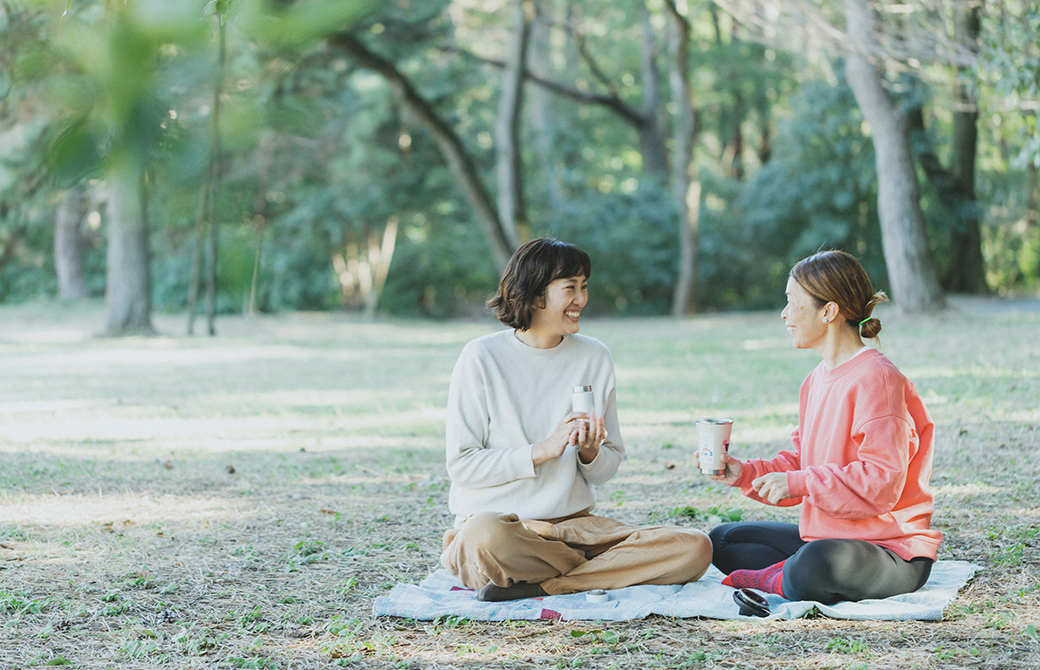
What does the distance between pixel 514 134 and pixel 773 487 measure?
49.4 feet

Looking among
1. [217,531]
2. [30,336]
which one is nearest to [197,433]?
[217,531]

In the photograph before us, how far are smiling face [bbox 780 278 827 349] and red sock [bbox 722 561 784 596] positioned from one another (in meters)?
0.76

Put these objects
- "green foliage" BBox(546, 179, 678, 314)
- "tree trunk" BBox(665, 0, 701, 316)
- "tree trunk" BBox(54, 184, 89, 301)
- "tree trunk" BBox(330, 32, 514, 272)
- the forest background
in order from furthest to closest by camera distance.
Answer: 1. "tree trunk" BBox(54, 184, 89, 301)
2. "green foliage" BBox(546, 179, 678, 314)
3. "tree trunk" BBox(665, 0, 701, 316)
4. "tree trunk" BBox(330, 32, 514, 272)
5. the forest background

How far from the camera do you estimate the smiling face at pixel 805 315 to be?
2895 mm

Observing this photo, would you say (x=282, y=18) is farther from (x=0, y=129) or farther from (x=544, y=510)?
(x=544, y=510)

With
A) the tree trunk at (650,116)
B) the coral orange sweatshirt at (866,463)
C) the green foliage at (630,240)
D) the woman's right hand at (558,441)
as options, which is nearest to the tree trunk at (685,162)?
the green foliage at (630,240)

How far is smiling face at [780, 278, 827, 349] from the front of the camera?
9.50ft

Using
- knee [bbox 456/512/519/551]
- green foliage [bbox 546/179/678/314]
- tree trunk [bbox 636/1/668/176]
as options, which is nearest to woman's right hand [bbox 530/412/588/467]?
knee [bbox 456/512/519/551]

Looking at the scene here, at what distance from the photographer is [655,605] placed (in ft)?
9.87

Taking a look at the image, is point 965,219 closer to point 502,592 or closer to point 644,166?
point 644,166

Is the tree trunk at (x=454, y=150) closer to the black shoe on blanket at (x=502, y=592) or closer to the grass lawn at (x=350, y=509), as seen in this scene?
the grass lawn at (x=350, y=509)

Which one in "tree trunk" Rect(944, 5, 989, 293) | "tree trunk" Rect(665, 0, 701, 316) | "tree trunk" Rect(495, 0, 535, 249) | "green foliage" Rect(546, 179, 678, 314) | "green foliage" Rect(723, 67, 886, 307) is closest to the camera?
"tree trunk" Rect(495, 0, 535, 249)

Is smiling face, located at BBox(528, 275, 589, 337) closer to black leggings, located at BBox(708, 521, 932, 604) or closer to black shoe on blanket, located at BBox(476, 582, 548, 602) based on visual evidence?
black shoe on blanket, located at BBox(476, 582, 548, 602)

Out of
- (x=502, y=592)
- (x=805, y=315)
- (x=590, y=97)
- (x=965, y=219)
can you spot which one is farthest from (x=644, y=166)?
(x=502, y=592)
